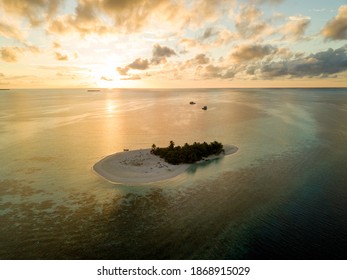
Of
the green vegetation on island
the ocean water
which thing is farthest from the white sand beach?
the ocean water

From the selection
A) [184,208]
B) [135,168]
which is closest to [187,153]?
[135,168]

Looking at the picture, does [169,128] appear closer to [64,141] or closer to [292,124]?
[64,141]

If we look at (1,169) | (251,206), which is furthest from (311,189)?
(1,169)

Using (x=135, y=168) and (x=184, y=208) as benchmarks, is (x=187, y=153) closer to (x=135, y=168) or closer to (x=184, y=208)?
(x=135, y=168)

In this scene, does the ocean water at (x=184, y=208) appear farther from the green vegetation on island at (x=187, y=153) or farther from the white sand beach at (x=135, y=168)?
the green vegetation on island at (x=187, y=153)

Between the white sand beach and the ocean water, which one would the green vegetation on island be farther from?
the ocean water

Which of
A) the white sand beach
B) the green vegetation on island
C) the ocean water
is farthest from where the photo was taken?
the green vegetation on island
